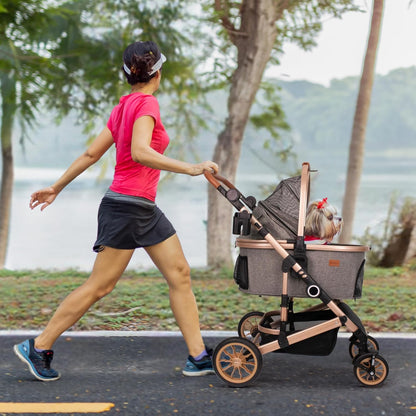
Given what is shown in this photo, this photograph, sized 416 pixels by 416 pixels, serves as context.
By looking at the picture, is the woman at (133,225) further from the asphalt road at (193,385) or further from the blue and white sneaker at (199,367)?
the asphalt road at (193,385)

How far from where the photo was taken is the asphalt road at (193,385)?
3.32m

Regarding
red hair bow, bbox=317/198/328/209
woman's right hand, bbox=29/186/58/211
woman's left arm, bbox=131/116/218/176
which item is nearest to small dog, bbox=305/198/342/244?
red hair bow, bbox=317/198/328/209

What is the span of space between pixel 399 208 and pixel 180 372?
6.87 m

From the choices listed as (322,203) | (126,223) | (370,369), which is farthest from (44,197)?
(370,369)

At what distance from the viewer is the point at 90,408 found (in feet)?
10.8

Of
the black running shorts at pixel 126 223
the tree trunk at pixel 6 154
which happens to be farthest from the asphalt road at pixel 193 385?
the tree trunk at pixel 6 154

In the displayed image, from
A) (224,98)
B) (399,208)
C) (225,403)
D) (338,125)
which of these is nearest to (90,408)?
(225,403)

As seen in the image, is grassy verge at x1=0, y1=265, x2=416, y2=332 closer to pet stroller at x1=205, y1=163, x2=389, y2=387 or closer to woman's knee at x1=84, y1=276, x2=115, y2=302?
woman's knee at x1=84, y1=276, x2=115, y2=302

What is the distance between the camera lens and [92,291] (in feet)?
12.4

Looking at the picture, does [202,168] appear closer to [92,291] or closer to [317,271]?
[317,271]

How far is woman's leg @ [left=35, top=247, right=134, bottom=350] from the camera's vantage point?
377 centimetres

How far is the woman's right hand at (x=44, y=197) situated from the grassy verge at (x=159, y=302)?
168cm

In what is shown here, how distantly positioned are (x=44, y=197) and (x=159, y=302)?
9.07ft

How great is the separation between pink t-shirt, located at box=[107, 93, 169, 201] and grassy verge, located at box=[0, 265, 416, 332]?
6.71 feet
